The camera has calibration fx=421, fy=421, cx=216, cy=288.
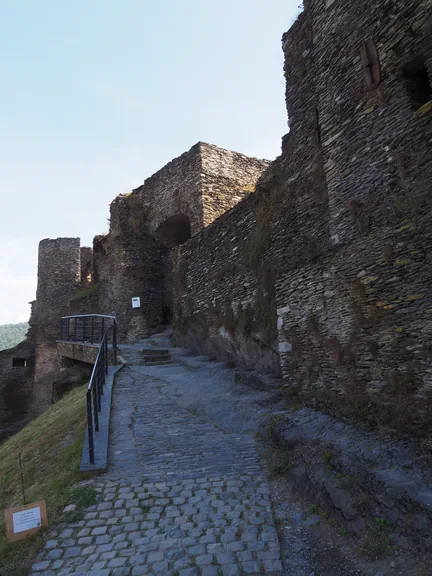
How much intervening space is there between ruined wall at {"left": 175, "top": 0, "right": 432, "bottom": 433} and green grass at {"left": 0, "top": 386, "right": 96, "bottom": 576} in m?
3.39

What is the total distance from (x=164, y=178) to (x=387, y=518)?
54.9 ft

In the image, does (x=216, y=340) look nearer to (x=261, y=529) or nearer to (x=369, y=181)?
(x=369, y=181)

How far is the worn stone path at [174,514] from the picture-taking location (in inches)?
133

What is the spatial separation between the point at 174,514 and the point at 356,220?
13.8 feet

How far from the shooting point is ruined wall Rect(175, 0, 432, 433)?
478 cm

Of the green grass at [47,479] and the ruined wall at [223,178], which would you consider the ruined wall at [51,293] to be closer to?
the ruined wall at [223,178]

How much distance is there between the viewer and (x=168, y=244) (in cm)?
1931

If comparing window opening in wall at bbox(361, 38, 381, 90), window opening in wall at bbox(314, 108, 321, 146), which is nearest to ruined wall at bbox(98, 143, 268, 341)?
window opening in wall at bbox(314, 108, 321, 146)

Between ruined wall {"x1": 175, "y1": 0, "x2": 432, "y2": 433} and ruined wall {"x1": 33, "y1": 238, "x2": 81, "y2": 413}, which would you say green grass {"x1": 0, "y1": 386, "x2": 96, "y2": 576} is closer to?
ruined wall {"x1": 175, "y1": 0, "x2": 432, "y2": 433}

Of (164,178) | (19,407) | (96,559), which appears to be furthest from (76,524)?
(19,407)

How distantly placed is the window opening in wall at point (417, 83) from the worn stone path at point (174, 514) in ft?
16.2

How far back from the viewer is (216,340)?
1141 centimetres

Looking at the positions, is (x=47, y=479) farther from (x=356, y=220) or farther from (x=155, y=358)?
(x=155, y=358)

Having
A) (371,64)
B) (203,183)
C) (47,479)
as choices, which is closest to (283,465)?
(47,479)
